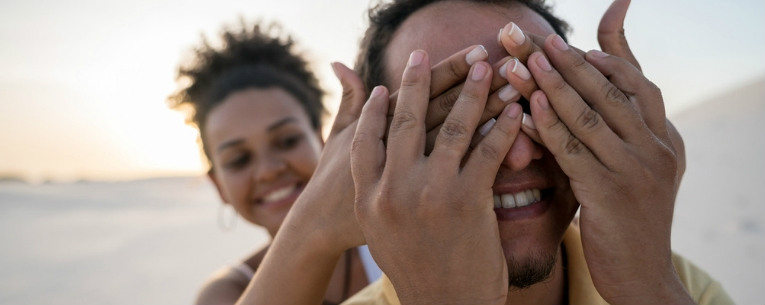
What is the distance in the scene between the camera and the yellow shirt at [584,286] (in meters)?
1.91

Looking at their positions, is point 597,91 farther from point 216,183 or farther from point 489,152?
point 216,183

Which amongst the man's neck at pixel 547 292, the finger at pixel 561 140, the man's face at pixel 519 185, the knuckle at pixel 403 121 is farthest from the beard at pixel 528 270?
the knuckle at pixel 403 121

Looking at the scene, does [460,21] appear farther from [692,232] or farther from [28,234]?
[28,234]

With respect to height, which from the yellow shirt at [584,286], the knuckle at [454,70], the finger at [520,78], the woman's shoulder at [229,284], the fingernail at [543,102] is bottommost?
the yellow shirt at [584,286]

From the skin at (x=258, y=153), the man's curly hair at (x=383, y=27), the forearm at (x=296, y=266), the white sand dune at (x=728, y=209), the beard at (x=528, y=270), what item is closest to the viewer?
the beard at (x=528, y=270)

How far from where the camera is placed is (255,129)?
329cm

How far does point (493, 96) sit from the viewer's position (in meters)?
1.61

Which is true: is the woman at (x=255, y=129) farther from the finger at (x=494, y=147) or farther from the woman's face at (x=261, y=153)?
the finger at (x=494, y=147)

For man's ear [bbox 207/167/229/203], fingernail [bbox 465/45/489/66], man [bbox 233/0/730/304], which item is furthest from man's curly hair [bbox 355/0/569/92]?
man's ear [bbox 207/167/229/203]

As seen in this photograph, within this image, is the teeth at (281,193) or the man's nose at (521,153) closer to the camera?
the man's nose at (521,153)

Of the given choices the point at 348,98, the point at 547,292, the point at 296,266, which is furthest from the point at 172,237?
the point at 547,292

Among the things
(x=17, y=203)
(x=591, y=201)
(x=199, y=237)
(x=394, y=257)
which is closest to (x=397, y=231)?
(x=394, y=257)

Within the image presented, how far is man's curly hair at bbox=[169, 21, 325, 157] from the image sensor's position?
3.68 metres

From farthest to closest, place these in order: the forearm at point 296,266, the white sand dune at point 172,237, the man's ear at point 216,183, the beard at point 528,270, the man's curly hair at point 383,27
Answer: the white sand dune at point 172,237 < the man's ear at point 216,183 < the man's curly hair at point 383,27 < the forearm at point 296,266 < the beard at point 528,270
